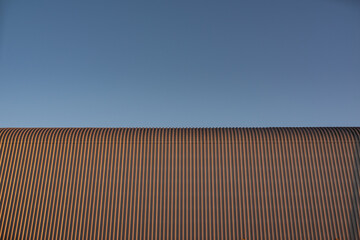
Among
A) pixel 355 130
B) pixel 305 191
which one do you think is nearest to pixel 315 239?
pixel 305 191

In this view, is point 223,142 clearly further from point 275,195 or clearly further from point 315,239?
point 315,239

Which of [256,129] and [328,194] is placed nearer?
[328,194]

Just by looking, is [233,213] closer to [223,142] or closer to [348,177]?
[223,142]

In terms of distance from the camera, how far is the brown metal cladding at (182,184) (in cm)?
901

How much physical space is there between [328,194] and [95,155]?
7.57 metres

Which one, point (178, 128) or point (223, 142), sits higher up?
point (178, 128)

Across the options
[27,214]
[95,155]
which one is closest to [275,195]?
[95,155]

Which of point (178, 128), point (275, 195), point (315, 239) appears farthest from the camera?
point (178, 128)

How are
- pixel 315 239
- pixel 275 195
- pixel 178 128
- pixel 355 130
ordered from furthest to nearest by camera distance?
pixel 178 128 < pixel 355 130 < pixel 275 195 < pixel 315 239

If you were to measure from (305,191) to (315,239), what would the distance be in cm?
140

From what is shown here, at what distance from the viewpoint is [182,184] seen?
31.3ft

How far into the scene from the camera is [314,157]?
381 inches

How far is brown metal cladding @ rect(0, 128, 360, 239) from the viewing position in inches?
355

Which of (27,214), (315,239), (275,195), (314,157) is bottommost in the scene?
(315,239)
